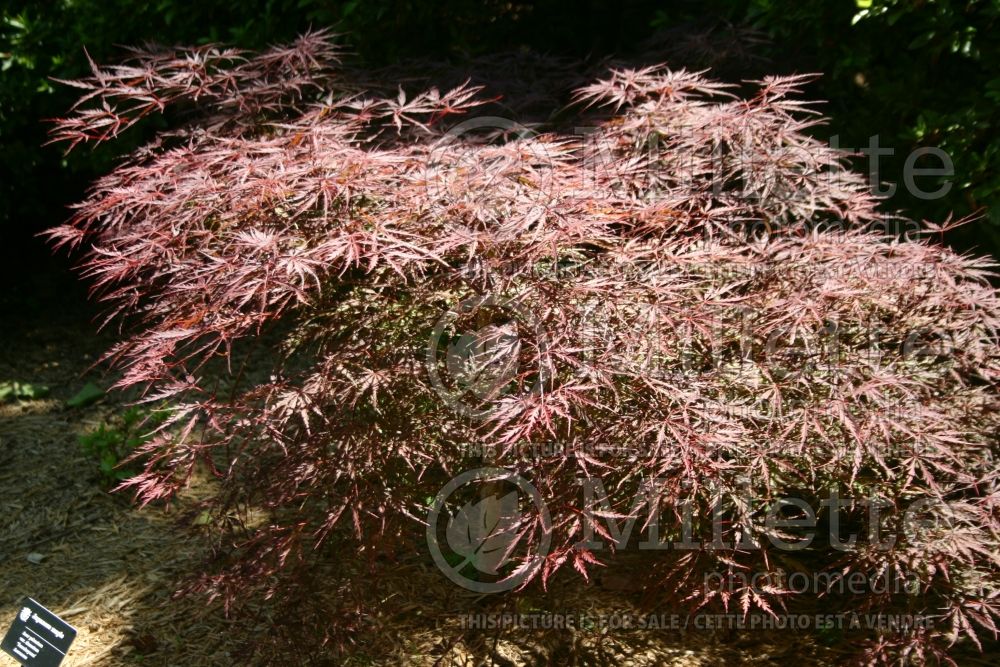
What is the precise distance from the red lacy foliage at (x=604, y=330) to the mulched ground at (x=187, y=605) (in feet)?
1.01

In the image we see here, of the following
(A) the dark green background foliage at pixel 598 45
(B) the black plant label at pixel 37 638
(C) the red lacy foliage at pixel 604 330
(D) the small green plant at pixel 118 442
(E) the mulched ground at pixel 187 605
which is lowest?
(E) the mulched ground at pixel 187 605

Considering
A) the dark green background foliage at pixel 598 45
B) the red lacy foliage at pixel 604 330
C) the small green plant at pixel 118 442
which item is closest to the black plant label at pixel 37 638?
the red lacy foliage at pixel 604 330

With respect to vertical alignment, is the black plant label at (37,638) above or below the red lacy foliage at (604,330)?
below

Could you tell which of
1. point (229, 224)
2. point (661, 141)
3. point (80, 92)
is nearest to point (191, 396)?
point (80, 92)

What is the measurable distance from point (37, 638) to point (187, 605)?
964 millimetres

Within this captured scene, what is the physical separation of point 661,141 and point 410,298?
1.08 metres

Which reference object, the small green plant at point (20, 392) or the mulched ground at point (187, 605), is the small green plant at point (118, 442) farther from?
the small green plant at point (20, 392)

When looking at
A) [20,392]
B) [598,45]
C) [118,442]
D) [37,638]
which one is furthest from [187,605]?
[598,45]

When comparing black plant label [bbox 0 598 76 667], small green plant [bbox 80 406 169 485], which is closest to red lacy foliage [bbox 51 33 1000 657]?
black plant label [bbox 0 598 76 667]

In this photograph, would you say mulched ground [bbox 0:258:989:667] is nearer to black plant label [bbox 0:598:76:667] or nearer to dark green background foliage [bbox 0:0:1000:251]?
black plant label [bbox 0:598:76:667]

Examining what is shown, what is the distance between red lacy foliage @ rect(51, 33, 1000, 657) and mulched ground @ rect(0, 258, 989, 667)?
1.01 feet

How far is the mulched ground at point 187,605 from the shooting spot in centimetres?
321

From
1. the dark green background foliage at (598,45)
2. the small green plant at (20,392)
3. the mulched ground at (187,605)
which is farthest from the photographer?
the small green plant at (20,392)

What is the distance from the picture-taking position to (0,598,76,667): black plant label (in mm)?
2668
